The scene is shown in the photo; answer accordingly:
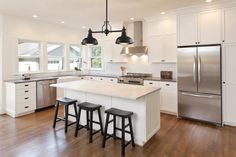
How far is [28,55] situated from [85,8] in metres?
2.58

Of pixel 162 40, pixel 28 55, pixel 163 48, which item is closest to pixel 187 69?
pixel 163 48

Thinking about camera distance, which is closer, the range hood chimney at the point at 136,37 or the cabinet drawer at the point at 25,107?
the cabinet drawer at the point at 25,107

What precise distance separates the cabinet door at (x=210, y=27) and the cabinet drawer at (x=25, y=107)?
485cm

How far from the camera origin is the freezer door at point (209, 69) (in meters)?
3.86

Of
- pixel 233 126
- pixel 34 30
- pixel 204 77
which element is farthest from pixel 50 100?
pixel 233 126

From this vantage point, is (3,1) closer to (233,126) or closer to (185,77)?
(185,77)

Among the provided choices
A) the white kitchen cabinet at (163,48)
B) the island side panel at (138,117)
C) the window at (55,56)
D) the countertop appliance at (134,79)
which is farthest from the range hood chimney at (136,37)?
the island side panel at (138,117)

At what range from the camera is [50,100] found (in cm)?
546

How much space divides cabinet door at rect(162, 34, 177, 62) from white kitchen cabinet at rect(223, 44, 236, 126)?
1.30m

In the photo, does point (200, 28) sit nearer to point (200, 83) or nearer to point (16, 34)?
point (200, 83)

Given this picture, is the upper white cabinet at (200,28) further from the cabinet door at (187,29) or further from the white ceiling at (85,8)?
the white ceiling at (85,8)

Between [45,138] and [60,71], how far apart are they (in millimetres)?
3495

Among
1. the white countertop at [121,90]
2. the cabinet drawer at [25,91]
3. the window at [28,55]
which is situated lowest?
the cabinet drawer at [25,91]

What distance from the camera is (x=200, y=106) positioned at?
13.5 feet
